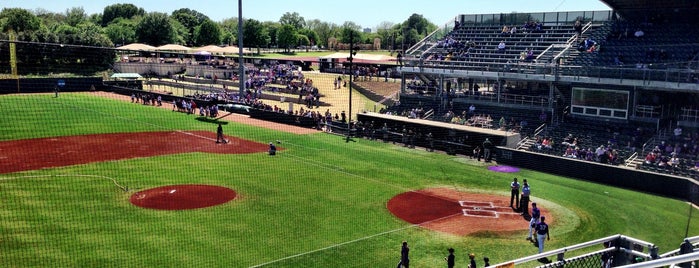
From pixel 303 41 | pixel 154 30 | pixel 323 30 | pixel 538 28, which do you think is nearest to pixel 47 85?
pixel 154 30

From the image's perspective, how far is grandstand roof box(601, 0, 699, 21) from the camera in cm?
2602

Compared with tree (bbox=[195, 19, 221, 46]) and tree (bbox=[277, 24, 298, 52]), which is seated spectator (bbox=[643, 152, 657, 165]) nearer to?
tree (bbox=[195, 19, 221, 46])

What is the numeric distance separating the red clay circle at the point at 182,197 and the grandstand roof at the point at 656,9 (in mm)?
20478

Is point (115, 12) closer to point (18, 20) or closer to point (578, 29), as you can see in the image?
point (18, 20)

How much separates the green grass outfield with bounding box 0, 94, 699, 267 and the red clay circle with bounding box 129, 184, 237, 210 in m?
0.44

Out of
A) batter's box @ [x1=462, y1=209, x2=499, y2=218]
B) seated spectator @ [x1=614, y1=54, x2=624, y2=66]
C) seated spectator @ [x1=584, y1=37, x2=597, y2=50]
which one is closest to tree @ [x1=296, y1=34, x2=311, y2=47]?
seated spectator @ [x1=584, y1=37, x2=597, y2=50]

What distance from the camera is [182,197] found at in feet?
57.1

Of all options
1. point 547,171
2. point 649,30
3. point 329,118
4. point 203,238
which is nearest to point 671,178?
point 547,171

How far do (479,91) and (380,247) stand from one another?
62.1 feet

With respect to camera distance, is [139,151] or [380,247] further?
[139,151]

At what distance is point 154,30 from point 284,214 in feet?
190

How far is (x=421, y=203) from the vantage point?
17.8 meters

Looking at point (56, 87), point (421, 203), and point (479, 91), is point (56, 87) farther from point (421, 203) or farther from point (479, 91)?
point (421, 203)

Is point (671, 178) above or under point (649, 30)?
under
